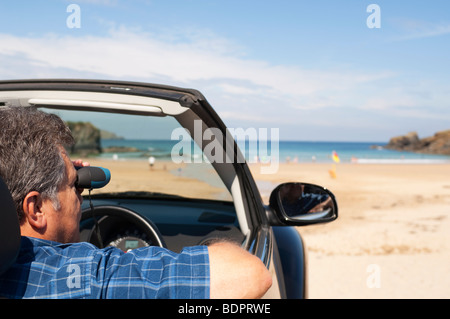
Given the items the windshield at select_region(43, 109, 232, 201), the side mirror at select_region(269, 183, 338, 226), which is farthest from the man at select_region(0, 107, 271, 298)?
the side mirror at select_region(269, 183, 338, 226)

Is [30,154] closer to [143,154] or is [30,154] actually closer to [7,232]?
[7,232]

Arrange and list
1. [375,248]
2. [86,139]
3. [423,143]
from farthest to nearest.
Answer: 1. [423,143]
2. [375,248]
3. [86,139]

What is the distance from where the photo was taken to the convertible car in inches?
75.9

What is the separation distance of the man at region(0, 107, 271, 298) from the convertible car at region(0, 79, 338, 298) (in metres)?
0.58

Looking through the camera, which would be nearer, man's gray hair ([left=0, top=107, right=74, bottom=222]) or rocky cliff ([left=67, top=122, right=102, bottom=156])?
man's gray hair ([left=0, top=107, right=74, bottom=222])

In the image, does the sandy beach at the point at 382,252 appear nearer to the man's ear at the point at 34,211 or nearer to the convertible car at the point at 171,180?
the convertible car at the point at 171,180

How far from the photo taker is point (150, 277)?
4.05ft

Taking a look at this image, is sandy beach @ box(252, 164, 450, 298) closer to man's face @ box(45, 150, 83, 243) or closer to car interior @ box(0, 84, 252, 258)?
car interior @ box(0, 84, 252, 258)

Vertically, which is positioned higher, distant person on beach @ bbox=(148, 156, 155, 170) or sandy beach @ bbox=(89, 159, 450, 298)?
distant person on beach @ bbox=(148, 156, 155, 170)

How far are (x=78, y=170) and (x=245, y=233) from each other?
1.19 m

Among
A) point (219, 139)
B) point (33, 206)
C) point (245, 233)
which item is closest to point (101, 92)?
point (219, 139)

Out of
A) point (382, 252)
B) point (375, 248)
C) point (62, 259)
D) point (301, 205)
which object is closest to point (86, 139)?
point (301, 205)

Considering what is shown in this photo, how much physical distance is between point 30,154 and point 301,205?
67.0 inches
